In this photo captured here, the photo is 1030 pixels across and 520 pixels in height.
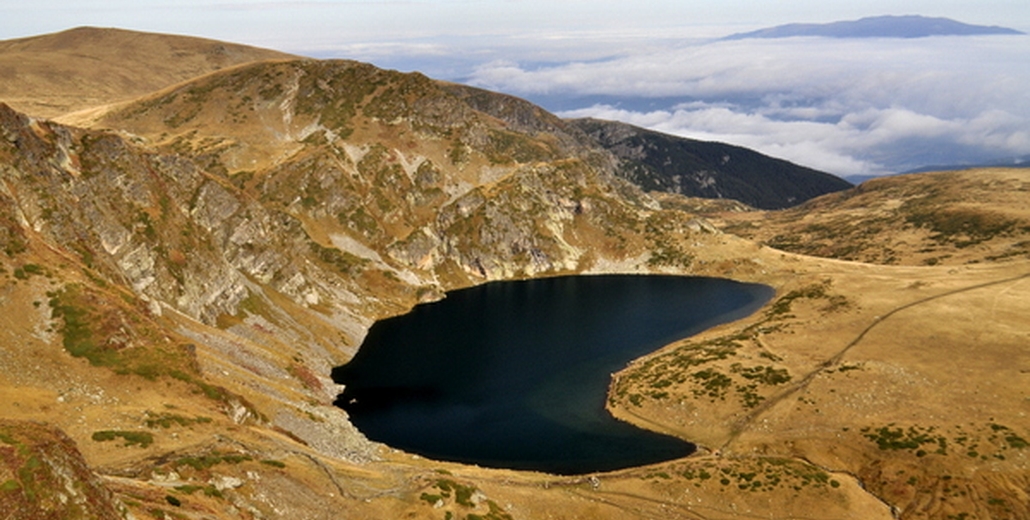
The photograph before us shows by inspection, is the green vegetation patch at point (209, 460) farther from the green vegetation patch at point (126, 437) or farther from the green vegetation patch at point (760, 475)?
the green vegetation patch at point (760, 475)

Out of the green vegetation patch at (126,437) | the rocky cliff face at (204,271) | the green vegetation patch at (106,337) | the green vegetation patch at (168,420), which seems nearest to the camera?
the green vegetation patch at (126,437)

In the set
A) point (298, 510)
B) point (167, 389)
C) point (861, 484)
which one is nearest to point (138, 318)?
point (167, 389)

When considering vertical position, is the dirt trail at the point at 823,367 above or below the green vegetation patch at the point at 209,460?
below

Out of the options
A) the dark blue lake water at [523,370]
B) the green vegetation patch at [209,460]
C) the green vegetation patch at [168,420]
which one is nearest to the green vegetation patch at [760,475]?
the dark blue lake water at [523,370]

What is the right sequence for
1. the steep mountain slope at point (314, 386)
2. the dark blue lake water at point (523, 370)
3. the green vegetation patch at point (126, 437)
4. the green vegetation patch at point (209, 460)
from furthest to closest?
1. the dark blue lake water at point (523, 370)
2. the steep mountain slope at point (314, 386)
3. the green vegetation patch at point (126, 437)
4. the green vegetation patch at point (209, 460)

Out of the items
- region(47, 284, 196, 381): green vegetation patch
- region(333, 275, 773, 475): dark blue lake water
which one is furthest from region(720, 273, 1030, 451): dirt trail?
region(47, 284, 196, 381): green vegetation patch

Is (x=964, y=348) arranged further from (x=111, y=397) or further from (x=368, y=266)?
(x=368, y=266)

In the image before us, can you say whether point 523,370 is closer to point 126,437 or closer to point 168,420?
point 168,420

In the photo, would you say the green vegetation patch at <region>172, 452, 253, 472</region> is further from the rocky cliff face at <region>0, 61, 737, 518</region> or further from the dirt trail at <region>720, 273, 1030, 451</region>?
the dirt trail at <region>720, 273, 1030, 451</region>
